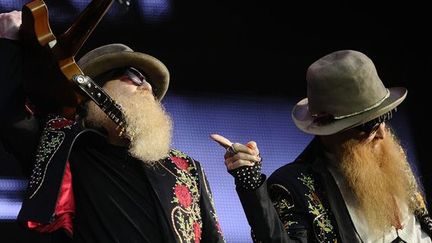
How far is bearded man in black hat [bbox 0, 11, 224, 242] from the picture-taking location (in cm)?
217

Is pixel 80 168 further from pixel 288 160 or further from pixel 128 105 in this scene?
pixel 288 160

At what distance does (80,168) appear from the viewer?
2264mm

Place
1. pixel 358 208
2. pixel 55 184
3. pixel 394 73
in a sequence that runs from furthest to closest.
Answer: pixel 394 73 < pixel 358 208 < pixel 55 184

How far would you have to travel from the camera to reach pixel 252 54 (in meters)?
3.51

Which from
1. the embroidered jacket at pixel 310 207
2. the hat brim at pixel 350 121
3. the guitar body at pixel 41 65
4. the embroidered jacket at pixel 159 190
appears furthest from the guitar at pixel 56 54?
the hat brim at pixel 350 121

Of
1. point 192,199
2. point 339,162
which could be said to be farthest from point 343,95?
point 192,199

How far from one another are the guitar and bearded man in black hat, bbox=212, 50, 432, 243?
2.25 feet

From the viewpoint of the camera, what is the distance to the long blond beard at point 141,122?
2.32m

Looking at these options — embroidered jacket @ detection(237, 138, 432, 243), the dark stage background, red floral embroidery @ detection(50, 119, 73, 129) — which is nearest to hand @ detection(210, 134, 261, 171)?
embroidered jacket @ detection(237, 138, 432, 243)

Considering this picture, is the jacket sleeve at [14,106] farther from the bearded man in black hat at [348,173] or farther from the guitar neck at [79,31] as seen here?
the bearded man in black hat at [348,173]

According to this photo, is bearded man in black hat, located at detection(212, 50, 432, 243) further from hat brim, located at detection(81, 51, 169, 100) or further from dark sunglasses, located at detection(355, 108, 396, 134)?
hat brim, located at detection(81, 51, 169, 100)

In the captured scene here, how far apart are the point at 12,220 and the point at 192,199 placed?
31.7 inches

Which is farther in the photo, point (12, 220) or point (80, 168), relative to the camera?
point (12, 220)

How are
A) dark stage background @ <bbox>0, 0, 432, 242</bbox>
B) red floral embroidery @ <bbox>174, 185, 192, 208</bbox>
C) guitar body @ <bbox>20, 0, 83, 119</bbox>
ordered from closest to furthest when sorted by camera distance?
guitar body @ <bbox>20, 0, 83, 119</bbox>
red floral embroidery @ <bbox>174, 185, 192, 208</bbox>
dark stage background @ <bbox>0, 0, 432, 242</bbox>
